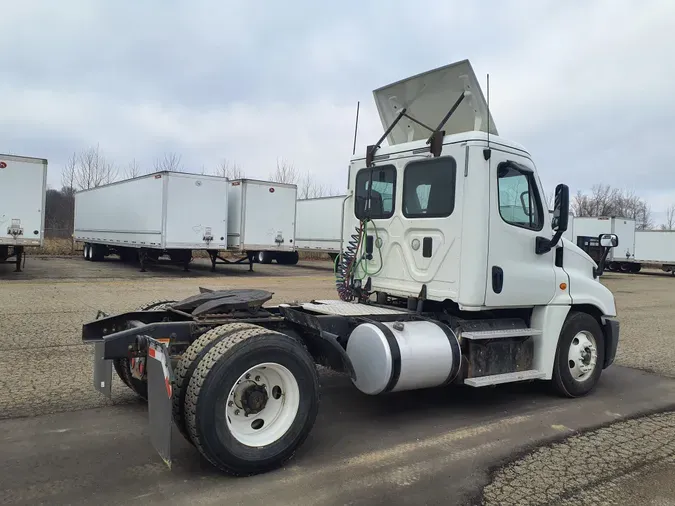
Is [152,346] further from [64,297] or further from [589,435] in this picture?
[64,297]

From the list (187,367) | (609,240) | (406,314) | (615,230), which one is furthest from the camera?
(615,230)

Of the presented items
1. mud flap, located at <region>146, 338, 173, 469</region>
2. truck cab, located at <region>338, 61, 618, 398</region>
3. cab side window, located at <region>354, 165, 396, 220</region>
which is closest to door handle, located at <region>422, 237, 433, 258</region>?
truck cab, located at <region>338, 61, 618, 398</region>

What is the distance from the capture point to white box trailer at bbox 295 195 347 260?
2761 centimetres

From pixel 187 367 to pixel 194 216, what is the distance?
54.8 feet

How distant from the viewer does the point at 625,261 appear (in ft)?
118

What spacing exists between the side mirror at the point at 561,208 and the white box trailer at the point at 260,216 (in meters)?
17.0

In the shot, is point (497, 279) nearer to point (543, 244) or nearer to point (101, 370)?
point (543, 244)

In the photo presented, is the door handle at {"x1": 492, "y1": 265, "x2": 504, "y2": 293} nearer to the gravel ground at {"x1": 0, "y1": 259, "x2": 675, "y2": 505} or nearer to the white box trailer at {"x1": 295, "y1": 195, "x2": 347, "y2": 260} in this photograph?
the gravel ground at {"x1": 0, "y1": 259, "x2": 675, "y2": 505}

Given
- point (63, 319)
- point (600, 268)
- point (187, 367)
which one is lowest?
point (63, 319)

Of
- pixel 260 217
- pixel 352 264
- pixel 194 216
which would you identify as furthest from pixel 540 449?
pixel 260 217

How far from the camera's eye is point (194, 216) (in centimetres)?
1992

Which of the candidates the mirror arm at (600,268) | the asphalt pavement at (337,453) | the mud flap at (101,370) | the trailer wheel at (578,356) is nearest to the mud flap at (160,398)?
the asphalt pavement at (337,453)

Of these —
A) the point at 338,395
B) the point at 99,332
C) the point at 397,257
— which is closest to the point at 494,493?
the point at 338,395

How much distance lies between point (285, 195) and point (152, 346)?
750 inches
